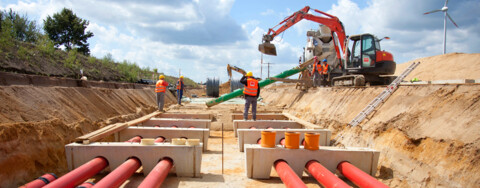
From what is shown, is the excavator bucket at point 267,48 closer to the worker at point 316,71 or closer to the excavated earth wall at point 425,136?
the worker at point 316,71

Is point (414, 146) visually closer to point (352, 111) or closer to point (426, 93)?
point (426, 93)

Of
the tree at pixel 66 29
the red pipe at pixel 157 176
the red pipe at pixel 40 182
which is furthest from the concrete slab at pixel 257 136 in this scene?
the tree at pixel 66 29

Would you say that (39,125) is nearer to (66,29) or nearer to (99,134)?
(99,134)

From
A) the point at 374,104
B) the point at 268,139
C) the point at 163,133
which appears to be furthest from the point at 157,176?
the point at 374,104

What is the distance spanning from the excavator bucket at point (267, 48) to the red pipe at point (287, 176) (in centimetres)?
971

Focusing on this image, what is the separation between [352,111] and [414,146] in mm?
3004

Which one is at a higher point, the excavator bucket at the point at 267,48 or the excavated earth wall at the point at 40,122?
the excavator bucket at the point at 267,48

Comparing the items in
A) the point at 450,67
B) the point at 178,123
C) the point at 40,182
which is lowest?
the point at 40,182

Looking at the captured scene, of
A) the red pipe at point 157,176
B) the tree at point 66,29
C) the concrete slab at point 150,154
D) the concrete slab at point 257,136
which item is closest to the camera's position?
the red pipe at point 157,176

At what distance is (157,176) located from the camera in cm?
394

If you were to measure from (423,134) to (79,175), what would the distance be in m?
4.94

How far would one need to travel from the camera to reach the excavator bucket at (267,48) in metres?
14.0

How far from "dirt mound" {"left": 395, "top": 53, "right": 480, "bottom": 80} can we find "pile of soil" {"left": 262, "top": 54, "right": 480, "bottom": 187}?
17.5 metres

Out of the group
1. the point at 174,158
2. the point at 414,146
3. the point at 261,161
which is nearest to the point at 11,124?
the point at 174,158
